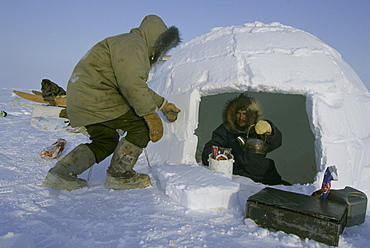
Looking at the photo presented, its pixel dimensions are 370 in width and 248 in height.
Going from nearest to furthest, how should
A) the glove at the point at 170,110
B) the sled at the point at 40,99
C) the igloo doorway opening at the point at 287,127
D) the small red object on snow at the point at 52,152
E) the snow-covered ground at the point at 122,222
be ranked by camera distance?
1. the snow-covered ground at the point at 122,222
2. the glove at the point at 170,110
3. the small red object on snow at the point at 52,152
4. the igloo doorway opening at the point at 287,127
5. the sled at the point at 40,99

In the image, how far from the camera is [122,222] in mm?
1511

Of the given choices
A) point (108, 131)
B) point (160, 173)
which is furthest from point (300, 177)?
point (108, 131)

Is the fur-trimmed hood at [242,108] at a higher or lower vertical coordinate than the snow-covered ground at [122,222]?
higher

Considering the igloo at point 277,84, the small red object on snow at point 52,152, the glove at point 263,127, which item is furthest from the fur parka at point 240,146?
the small red object on snow at point 52,152

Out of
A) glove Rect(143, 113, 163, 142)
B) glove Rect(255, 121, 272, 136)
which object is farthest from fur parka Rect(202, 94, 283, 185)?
glove Rect(143, 113, 163, 142)

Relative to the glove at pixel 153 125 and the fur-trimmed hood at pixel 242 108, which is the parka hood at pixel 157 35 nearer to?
the glove at pixel 153 125

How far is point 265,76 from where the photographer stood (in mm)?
2689

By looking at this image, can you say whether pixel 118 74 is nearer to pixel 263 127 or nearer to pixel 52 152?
pixel 263 127

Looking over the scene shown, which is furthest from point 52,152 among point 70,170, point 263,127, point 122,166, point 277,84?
point 277,84

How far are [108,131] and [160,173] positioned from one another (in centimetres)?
53

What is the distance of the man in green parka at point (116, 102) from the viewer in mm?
1854

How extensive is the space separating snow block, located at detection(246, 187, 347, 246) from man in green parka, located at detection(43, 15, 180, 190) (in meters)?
0.96

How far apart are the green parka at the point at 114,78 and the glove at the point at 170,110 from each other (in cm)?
24

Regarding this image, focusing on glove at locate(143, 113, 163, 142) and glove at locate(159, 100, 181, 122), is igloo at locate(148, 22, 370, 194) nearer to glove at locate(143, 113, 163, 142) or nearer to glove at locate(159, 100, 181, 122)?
glove at locate(159, 100, 181, 122)
